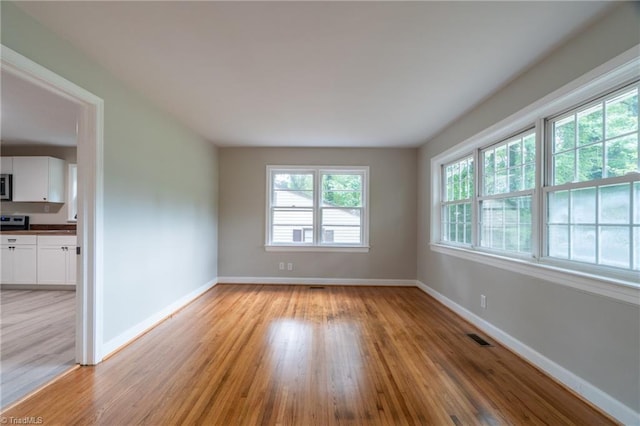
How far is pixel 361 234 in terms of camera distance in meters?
5.30

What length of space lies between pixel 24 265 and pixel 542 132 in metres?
6.98

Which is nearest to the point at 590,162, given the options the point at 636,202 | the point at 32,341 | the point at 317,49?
the point at 636,202

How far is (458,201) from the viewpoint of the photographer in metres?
3.92

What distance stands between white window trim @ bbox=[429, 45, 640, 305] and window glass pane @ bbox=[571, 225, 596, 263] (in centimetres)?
10

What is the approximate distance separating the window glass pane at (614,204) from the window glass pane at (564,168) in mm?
292

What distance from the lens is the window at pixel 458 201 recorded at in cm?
372

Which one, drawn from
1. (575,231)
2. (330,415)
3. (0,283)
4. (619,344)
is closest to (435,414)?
(330,415)

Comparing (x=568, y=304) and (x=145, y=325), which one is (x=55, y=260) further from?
(x=568, y=304)

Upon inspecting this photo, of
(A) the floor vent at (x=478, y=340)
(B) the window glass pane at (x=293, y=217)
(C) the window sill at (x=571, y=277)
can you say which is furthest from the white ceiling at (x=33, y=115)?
(A) the floor vent at (x=478, y=340)

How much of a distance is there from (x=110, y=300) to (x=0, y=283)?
3.81 m

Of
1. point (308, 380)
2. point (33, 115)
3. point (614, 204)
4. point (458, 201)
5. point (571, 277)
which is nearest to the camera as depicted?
point (614, 204)

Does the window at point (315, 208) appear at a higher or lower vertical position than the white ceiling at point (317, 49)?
lower

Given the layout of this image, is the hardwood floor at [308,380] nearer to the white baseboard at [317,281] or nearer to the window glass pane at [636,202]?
the window glass pane at [636,202]

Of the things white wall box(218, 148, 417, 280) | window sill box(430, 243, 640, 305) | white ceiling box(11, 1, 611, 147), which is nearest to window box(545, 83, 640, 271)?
window sill box(430, 243, 640, 305)
